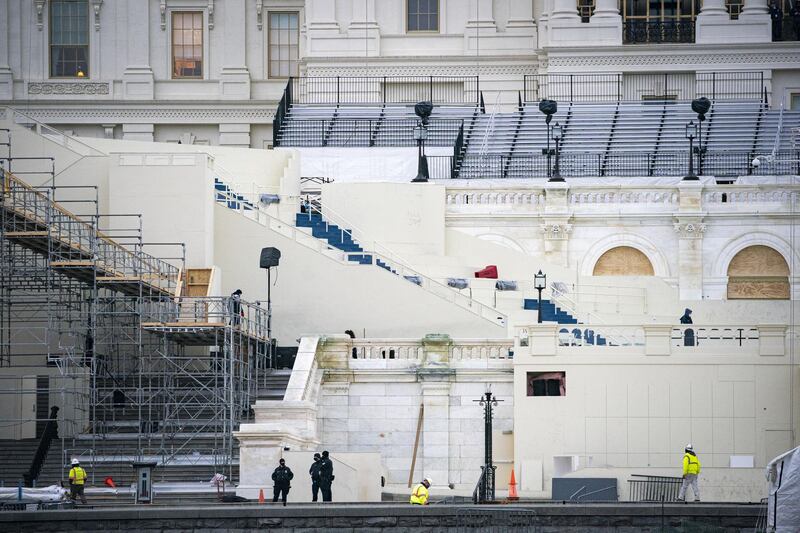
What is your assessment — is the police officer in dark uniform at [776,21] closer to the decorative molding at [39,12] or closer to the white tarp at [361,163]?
the white tarp at [361,163]

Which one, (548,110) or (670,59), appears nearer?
(548,110)

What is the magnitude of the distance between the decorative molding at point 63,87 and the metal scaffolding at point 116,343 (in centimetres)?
2339

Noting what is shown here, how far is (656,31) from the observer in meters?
82.6

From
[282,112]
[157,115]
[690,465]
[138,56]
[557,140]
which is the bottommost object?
[690,465]

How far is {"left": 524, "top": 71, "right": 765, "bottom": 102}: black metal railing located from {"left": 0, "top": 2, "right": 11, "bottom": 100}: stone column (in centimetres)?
1712

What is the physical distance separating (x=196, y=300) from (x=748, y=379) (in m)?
12.3

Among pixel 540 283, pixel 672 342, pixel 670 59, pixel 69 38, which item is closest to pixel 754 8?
pixel 670 59

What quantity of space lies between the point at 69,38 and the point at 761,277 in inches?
1107

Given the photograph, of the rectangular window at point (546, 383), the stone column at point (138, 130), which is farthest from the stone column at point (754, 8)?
the rectangular window at point (546, 383)

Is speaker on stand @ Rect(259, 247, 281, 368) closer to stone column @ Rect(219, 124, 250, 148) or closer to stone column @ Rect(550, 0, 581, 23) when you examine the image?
stone column @ Rect(550, 0, 581, 23)

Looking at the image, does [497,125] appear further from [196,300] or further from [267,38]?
[196,300]

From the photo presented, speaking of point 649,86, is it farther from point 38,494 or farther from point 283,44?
point 38,494

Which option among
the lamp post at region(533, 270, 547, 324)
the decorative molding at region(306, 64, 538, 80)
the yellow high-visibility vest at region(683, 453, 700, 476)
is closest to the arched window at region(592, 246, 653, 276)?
the lamp post at region(533, 270, 547, 324)

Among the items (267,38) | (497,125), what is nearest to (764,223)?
(497,125)
